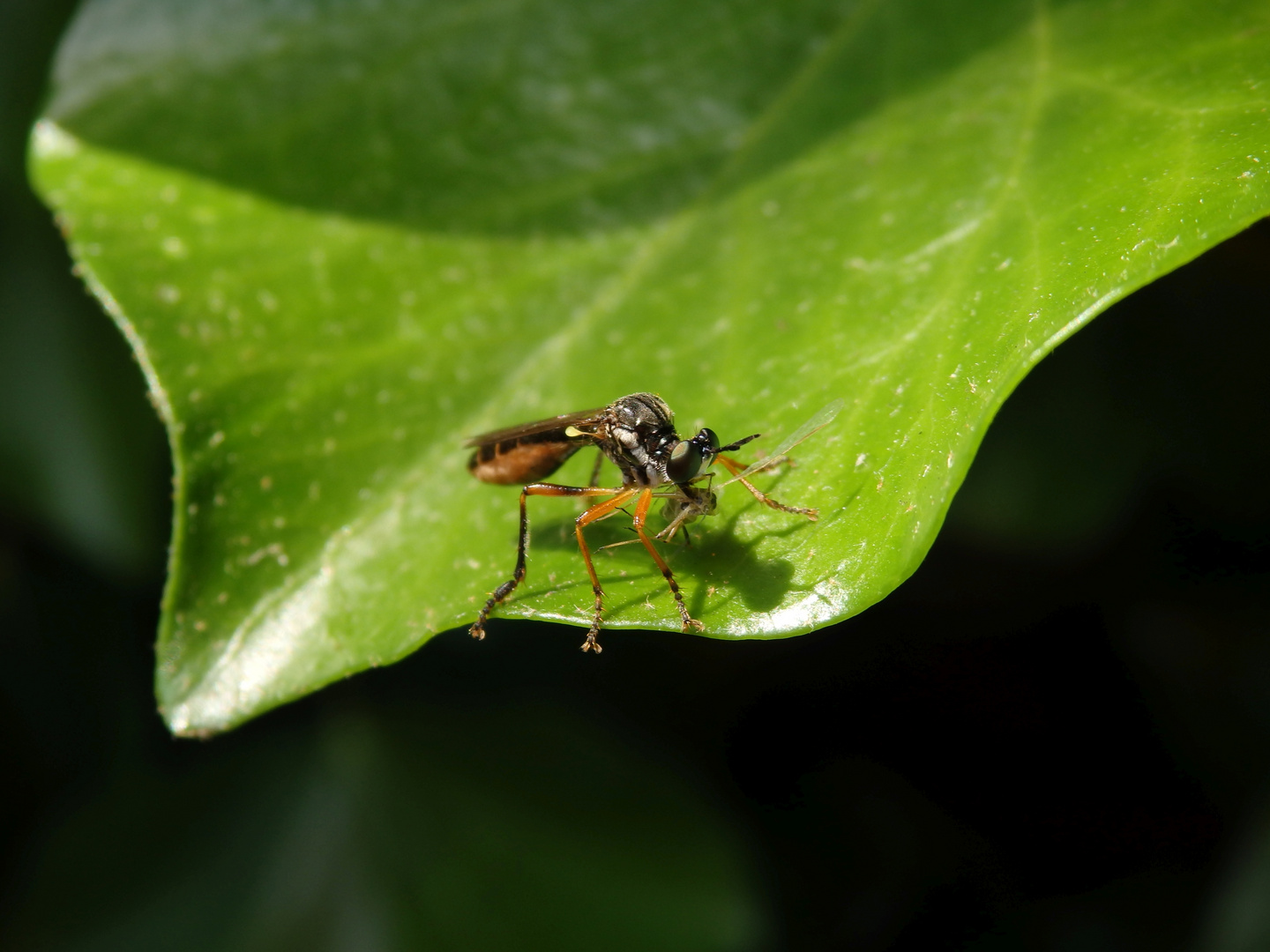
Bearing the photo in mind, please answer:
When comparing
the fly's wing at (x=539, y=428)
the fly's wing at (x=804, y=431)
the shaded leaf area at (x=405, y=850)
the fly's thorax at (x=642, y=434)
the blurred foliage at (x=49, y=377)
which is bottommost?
the shaded leaf area at (x=405, y=850)

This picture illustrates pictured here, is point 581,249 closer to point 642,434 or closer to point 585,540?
point 642,434

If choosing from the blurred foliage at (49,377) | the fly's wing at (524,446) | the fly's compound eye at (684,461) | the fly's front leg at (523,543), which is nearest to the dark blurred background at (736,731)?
the blurred foliage at (49,377)

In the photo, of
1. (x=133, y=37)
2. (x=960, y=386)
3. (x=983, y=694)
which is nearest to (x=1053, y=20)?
(x=960, y=386)

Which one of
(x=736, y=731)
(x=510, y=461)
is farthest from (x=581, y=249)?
(x=736, y=731)

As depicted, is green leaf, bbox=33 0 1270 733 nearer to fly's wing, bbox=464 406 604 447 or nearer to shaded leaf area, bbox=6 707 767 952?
fly's wing, bbox=464 406 604 447

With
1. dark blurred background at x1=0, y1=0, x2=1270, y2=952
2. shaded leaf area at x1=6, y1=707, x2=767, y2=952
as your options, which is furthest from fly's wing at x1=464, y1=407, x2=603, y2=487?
shaded leaf area at x1=6, y1=707, x2=767, y2=952

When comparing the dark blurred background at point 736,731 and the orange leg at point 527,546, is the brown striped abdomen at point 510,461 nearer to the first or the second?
the orange leg at point 527,546

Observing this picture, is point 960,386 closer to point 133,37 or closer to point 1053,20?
point 1053,20
